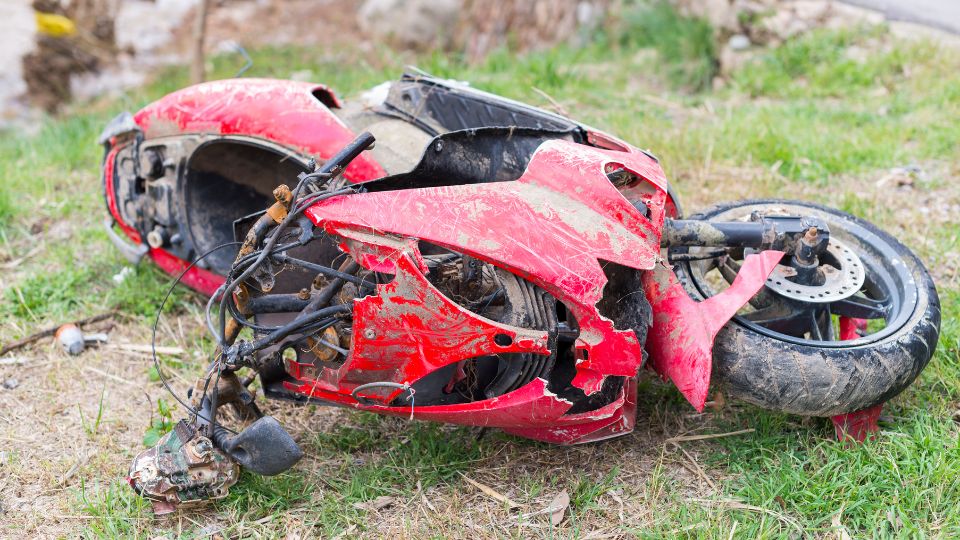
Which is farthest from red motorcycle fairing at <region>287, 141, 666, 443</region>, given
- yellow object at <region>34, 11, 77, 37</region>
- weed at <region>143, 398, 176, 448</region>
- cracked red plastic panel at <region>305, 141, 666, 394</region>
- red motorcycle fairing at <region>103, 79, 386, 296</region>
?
yellow object at <region>34, 11, 77, 37</region>

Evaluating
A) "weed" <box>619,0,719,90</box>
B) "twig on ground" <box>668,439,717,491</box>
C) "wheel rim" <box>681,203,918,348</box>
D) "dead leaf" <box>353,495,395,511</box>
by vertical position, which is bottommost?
"dead leaf" <box>353,495,395,511</box>

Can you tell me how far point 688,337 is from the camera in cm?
282

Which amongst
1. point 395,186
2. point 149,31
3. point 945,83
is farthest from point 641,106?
point 149,31

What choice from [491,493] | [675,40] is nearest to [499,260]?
[491,493]

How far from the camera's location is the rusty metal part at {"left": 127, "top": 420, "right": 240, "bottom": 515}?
291 cm

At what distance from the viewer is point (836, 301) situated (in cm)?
308

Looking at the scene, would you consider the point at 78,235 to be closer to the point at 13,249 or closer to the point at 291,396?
the point at 13,249

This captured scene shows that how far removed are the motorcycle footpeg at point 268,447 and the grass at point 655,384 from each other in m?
0.23

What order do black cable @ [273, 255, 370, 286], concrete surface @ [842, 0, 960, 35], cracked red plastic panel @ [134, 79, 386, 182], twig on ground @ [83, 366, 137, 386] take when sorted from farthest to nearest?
concrete surface @ [842, 0, 960, 35], twig on ground @ [83, 366, 137, 386], cracked red plastic panel @ [134, 79, 386, 182], black cable @ [273, 255, 370, 286]

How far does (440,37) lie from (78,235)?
495cm

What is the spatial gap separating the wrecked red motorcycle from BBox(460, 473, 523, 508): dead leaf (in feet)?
0.73

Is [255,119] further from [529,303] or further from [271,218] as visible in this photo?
[529,303]

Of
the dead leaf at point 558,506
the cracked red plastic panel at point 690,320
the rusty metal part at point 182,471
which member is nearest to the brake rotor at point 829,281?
the cracked red plastic panel at point 690,320

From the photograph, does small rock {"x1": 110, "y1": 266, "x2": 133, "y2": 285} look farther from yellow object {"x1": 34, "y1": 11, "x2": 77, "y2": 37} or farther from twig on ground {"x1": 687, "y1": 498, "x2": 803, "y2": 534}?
yellow object {"x1": 34, "y1": 11, "x2": 77, "y2": 37}
